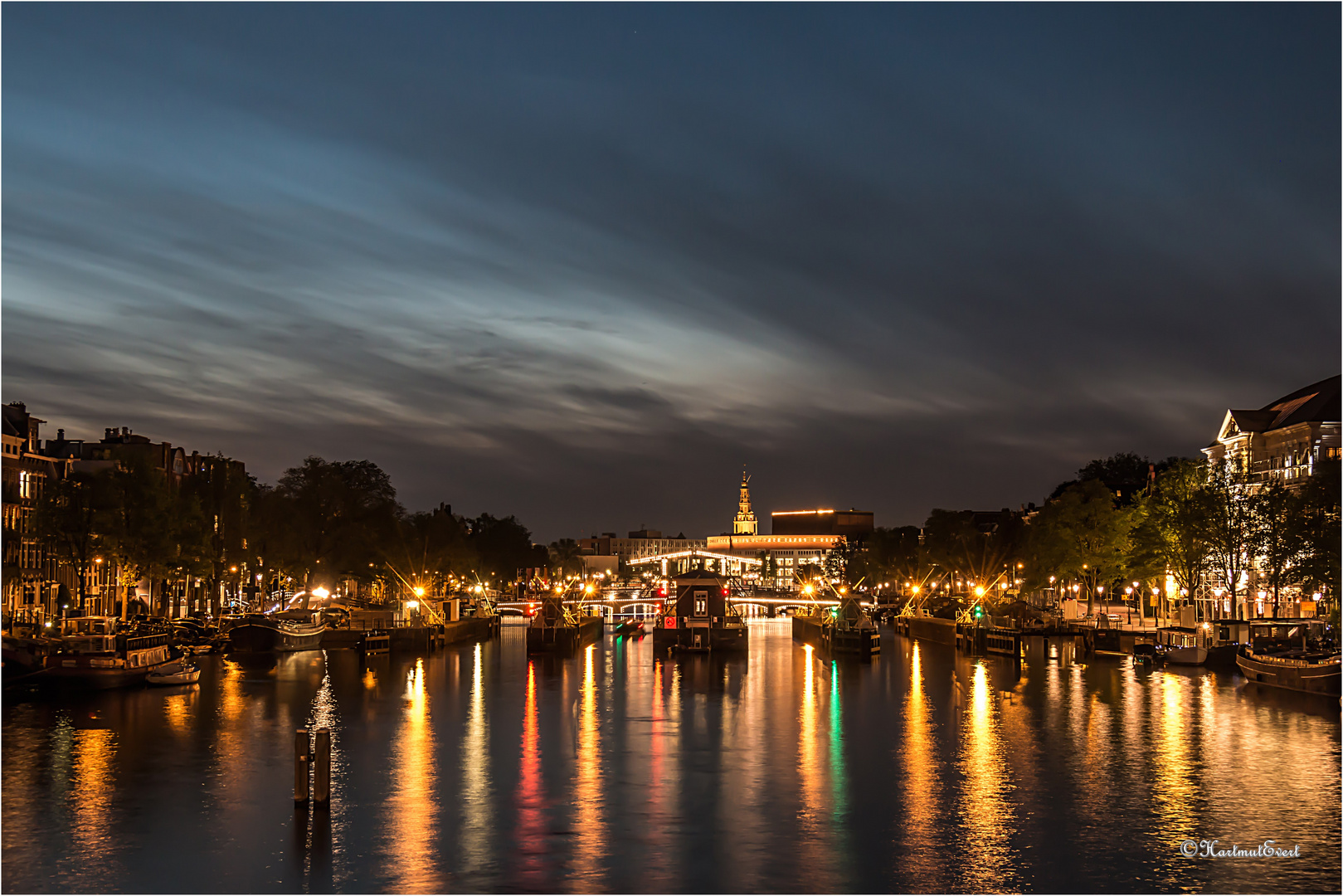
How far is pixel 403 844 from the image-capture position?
35375 mm

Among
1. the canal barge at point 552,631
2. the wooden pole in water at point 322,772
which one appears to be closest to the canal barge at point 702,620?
the canal barge at point 552,631

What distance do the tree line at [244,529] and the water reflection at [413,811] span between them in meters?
47.8

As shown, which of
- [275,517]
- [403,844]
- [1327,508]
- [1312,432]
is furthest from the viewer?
[275,517]

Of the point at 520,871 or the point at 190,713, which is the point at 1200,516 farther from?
the point at 520,871

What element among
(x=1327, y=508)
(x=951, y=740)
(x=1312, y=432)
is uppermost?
(x=1312, y=432)

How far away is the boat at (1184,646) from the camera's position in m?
93.1

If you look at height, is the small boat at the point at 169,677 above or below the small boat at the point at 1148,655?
above

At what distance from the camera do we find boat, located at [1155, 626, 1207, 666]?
93.1m

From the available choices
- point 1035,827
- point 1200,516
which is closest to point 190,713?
point 1035,827

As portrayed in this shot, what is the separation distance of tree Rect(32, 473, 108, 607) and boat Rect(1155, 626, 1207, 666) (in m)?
78.4

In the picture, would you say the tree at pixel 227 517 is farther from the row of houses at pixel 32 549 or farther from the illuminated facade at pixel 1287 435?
the illuminated facade at pixel 1287 435

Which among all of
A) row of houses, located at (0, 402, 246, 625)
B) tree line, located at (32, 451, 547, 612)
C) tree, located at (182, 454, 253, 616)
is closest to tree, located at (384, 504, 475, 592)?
tree line, located at (32, 451, 547, 612)

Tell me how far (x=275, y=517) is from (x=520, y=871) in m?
103

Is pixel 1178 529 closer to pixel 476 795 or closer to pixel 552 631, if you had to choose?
pixel 552 631
